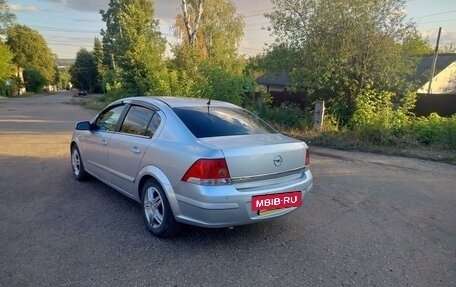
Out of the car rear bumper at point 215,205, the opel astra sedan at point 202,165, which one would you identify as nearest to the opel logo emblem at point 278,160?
the opel astra sedan at point 202,165

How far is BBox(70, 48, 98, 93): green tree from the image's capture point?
7700 centimetres

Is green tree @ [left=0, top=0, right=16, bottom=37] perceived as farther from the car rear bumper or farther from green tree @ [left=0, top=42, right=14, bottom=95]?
the car rear bumper

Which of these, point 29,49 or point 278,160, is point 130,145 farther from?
point 29,49

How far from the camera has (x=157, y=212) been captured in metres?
3.66

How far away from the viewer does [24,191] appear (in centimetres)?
506

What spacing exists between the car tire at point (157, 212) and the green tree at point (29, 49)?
7429 cm

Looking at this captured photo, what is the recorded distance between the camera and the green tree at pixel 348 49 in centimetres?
1046

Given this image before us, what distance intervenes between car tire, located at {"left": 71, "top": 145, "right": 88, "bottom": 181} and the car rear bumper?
2.86m

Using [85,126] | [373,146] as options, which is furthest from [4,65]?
[373,146]

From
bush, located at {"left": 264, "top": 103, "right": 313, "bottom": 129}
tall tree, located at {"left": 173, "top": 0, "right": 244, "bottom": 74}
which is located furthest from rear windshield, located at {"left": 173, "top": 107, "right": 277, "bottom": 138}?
tall tree, located at {"left": 173, "top": 0, "right": 244, "bottom": 74}

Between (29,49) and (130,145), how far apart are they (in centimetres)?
7989

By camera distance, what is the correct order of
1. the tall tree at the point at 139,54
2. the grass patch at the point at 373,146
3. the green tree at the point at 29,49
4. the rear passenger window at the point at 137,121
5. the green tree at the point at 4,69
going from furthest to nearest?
1. the green tree at the point at 29,49
2. the green tree at the point at 4,69
3. the tall tree at the point at 139,54
4. the grass patch at the point at 373,146
5. the rear passenger window at the point at 137,121

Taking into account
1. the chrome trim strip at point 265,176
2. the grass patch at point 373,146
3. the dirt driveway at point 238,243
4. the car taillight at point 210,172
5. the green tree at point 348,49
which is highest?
the green tree at point 348,49

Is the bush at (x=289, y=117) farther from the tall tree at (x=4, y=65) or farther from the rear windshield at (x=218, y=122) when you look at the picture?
the tall tree at (x=4, y=65)
